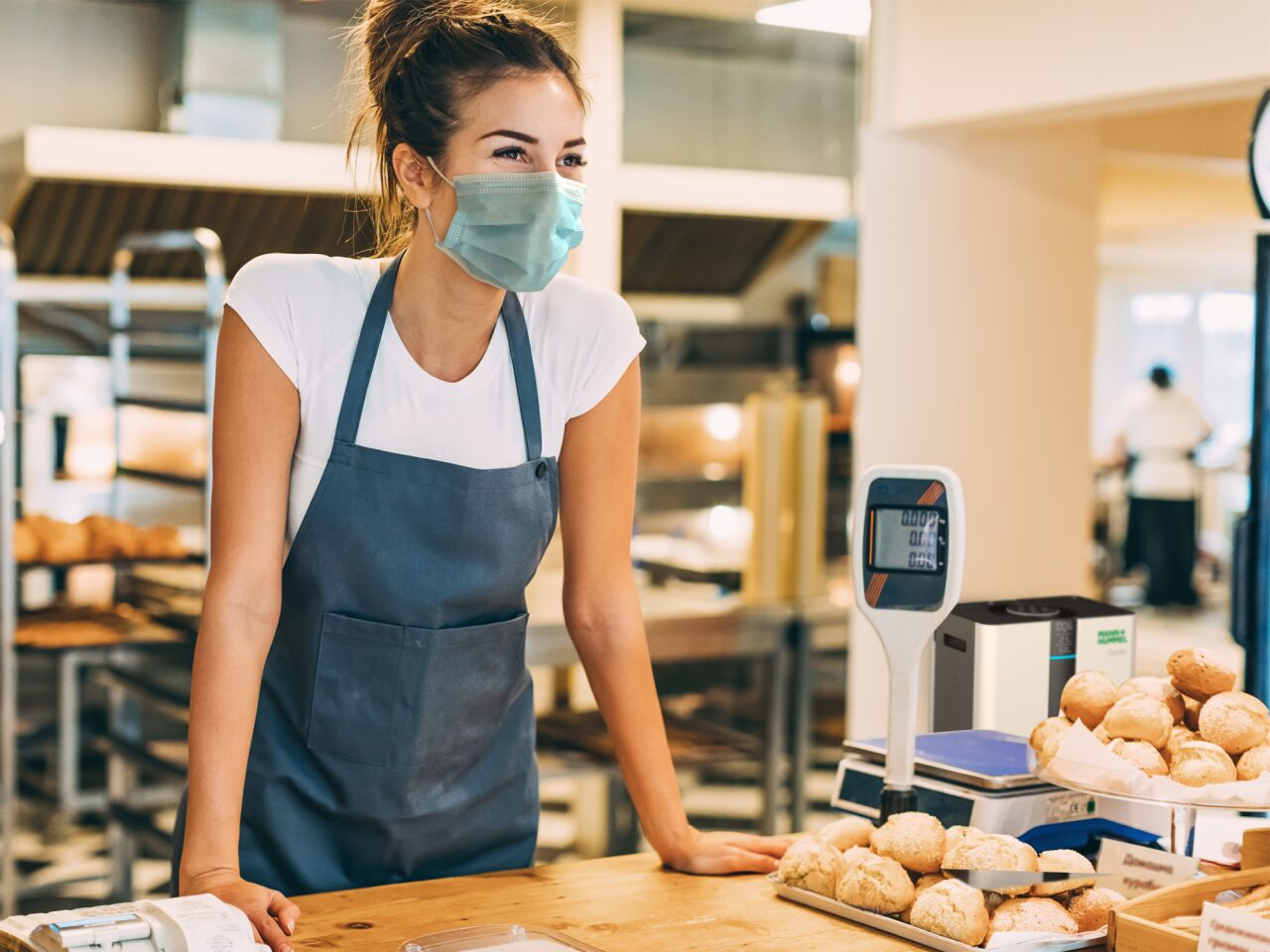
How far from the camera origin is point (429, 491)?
1.91m

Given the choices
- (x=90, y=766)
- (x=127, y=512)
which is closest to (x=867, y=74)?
(x=127, y=512)

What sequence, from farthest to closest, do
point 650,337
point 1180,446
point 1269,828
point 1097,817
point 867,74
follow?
1. point 1180,446
2. point 650,337
3. point 867,74
4. point 1097,817
5. point 1269,828

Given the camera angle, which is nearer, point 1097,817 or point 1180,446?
point 1097,817

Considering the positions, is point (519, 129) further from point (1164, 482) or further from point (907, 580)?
point (1164, 482)

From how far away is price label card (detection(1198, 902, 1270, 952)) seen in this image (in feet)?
4.50

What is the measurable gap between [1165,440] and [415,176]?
9.73m

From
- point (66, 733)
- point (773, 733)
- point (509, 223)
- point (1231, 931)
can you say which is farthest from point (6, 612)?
point (1231, 931)

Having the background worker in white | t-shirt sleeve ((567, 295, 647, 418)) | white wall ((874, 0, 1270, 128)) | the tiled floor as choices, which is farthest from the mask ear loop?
the background worker in white

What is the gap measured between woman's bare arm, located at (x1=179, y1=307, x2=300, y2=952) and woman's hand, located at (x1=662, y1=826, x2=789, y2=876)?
1.73 feet

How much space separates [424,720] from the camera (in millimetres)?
1942

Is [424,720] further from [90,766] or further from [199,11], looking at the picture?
[90,766]

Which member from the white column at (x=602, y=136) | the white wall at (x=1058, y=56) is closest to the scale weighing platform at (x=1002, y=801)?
the white wall at (x=1058, y=56)

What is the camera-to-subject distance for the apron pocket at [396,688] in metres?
1.91

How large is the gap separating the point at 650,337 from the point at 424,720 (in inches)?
207
